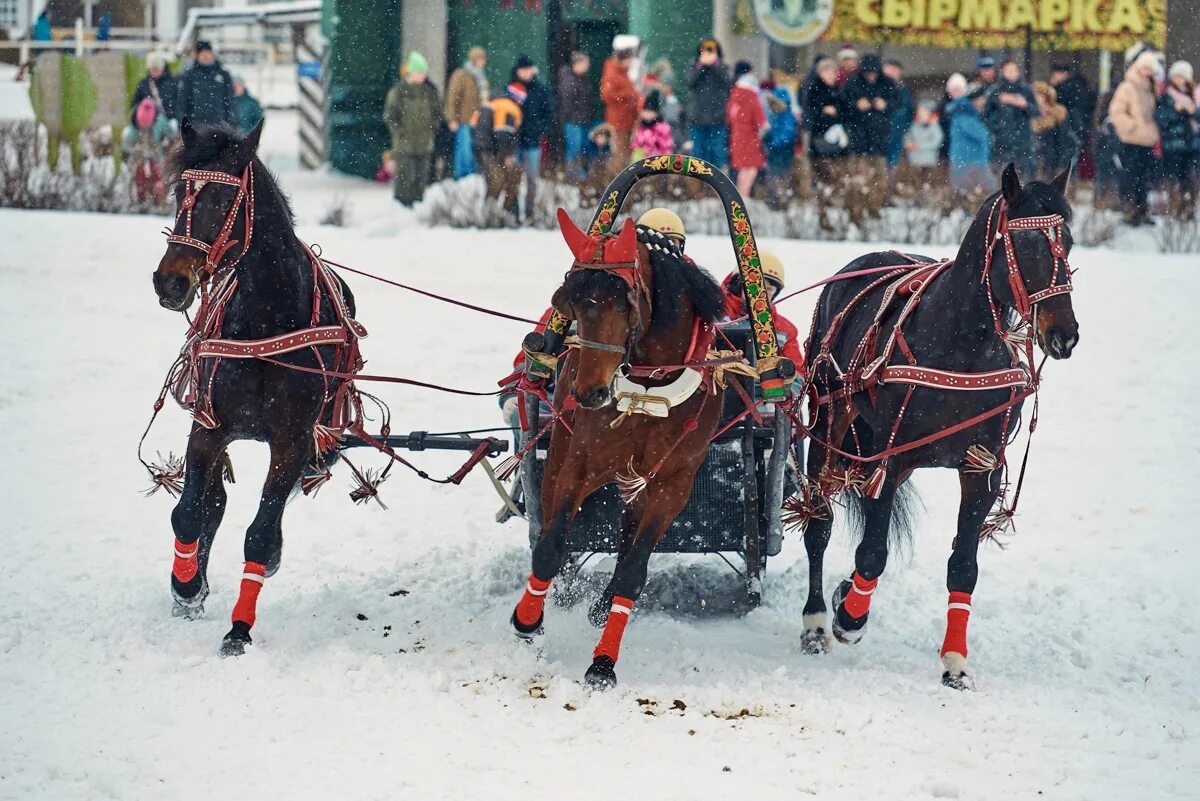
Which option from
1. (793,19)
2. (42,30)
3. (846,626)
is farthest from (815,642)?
(42,30)

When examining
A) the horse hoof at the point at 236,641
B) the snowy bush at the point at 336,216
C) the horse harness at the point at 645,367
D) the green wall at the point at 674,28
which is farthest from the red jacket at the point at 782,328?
the green wall at the point at 674,28

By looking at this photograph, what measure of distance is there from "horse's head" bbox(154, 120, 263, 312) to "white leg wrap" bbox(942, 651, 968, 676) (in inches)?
→ 127

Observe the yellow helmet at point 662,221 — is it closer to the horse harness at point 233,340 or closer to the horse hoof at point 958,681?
the horse harness at point 233,340

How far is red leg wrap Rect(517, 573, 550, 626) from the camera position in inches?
237

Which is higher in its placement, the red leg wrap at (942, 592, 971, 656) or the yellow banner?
the yellow banner

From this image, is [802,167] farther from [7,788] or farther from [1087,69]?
[7,788]

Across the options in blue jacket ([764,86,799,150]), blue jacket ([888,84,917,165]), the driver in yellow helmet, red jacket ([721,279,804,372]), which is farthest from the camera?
blue jacket ([888,84,917,165])

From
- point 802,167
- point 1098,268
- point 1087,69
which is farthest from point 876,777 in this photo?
point 1087,69

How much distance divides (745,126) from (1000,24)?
27.5 ft

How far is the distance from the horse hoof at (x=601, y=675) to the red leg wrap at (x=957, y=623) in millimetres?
1382

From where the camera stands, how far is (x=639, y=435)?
591 centimetres

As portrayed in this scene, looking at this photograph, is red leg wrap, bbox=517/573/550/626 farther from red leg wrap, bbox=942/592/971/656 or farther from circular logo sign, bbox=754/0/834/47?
circular logo sign, bbox=754/0/834/47

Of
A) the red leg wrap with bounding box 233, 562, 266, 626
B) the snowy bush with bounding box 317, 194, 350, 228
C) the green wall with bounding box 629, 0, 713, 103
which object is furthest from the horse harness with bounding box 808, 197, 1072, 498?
the green wall with bounding box 629, 0, 713, 103

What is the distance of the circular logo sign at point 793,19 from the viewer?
2058 centimetres
